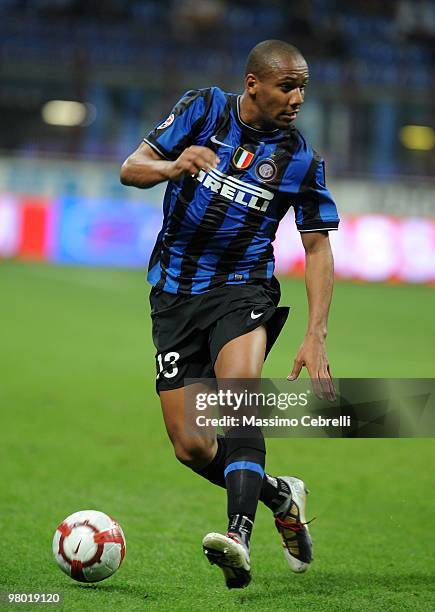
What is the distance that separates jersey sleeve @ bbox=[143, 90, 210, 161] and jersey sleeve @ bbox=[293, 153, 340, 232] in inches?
20.0

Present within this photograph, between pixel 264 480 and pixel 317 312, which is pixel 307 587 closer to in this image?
pixel 264 480

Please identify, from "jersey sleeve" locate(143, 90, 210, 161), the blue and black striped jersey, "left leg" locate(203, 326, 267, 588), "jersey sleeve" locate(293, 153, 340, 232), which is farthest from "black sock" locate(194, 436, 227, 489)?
"jersey sleeve" locate(143, 90, 210, 161)

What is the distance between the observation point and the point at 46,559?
4.62 m

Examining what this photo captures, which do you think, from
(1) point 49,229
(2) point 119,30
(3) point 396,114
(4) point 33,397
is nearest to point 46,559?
(4) point 33,397

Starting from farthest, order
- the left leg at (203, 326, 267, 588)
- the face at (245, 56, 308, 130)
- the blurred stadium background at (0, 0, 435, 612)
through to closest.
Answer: the blurred stadium background at (0, 0, 435, 612)
the face at (245, 56, 308, 130)
the left leg at (203, 326, 267, 588)

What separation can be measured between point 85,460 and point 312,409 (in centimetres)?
306

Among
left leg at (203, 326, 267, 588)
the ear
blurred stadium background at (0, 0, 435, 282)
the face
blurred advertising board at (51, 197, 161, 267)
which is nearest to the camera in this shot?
left leg at (203, 326, 267, 588)

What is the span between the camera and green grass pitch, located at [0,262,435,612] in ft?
14.1

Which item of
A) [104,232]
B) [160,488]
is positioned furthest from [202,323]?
[104,232]

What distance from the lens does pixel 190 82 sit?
89.2 feet

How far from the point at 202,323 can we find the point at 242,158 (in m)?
0.71

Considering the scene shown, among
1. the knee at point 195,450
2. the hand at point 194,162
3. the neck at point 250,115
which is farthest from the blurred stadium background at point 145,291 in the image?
the neck at point 250,115

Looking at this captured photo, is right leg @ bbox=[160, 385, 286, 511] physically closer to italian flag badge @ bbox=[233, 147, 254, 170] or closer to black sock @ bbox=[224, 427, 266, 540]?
black sock @ bbox=[224, 427, 266, 540]

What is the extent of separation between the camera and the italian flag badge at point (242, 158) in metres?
4.40
